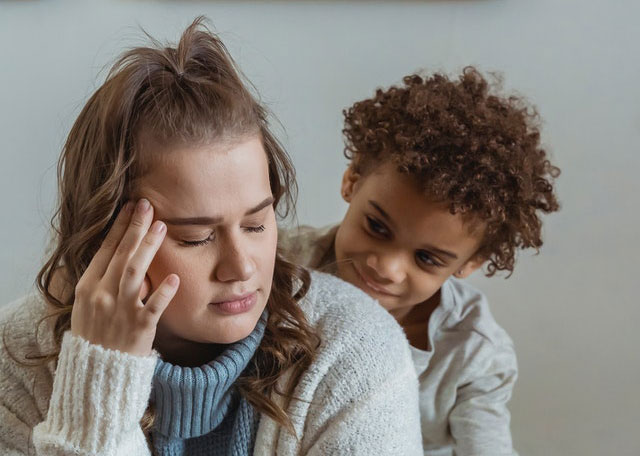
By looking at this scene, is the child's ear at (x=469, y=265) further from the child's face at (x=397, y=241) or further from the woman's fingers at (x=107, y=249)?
the woman's fingers at (x=107, y=249)

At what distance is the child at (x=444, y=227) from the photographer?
1.14 meters

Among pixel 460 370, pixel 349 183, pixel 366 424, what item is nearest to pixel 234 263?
→ pixel 366 424

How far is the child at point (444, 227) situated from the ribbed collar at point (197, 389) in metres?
0.30

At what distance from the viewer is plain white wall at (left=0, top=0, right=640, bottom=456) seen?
1.36m

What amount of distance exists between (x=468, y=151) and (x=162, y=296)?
55 centimetres

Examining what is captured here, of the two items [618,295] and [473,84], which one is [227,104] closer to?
[473,84]

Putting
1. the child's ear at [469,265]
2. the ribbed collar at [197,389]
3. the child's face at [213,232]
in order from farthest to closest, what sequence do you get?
the child's ear at [469,265] < the ribbed collar at [197,389] < the child's face at [213,232]

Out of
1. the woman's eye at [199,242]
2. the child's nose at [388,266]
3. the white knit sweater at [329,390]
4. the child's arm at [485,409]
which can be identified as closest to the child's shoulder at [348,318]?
the white knit sweater at [329,390]

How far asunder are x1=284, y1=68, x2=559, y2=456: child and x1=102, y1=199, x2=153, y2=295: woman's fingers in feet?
1.52

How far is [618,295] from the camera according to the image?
148 cm

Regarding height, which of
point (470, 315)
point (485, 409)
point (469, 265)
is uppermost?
point (469, 265)

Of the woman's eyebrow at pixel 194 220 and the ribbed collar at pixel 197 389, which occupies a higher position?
the woman's eyebrow at pixel 194 220

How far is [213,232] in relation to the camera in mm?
833

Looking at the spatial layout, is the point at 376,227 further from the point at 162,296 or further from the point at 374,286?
the point at 162,296
